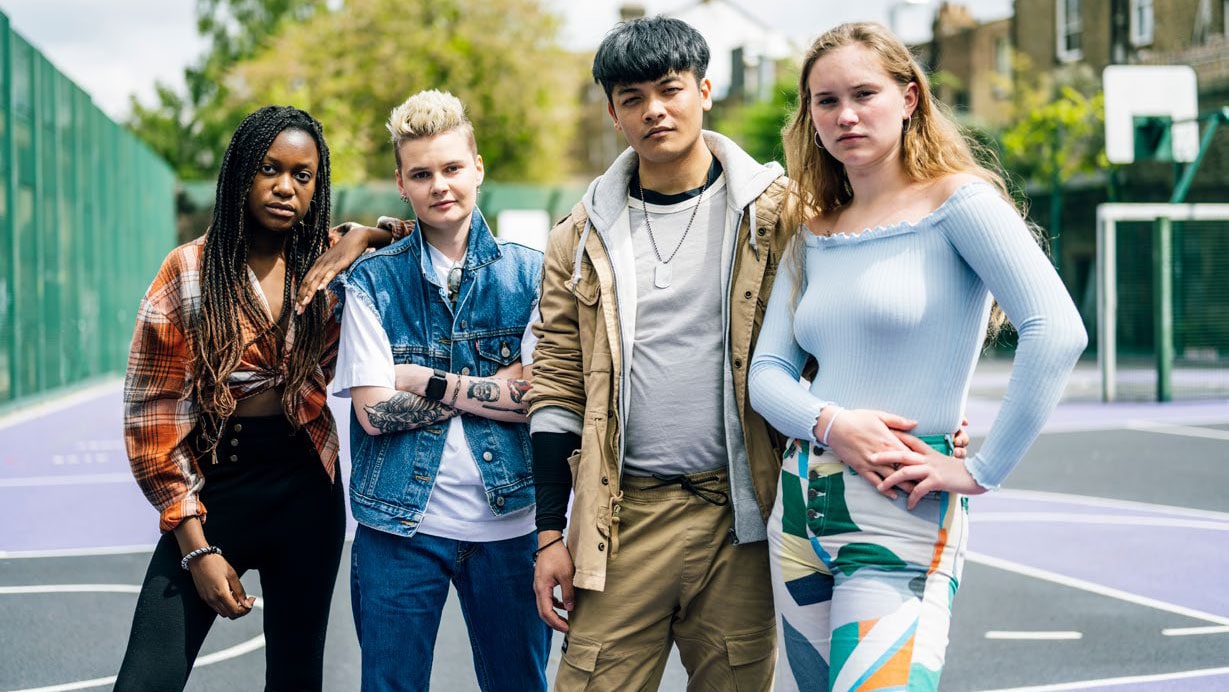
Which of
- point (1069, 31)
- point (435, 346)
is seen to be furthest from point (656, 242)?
point (1069, 31)

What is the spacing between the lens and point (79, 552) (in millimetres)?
7613

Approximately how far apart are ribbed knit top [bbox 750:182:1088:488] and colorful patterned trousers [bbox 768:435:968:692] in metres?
0.11

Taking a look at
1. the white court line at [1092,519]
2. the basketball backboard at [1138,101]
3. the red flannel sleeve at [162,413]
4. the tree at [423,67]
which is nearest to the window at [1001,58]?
the tree at [423,67]

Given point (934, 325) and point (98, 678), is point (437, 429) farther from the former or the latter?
point (98, 678)

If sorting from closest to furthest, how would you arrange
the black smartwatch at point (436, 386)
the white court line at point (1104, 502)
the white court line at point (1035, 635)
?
the black smartwatch at point (436, 386), the white court line at point (1035, 635), the white court line at point (1104, 502)

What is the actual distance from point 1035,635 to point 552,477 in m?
3.45

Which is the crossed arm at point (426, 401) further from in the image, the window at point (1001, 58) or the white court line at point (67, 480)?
the window at point (1001, 58)

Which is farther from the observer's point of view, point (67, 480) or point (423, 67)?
point (423, 67)

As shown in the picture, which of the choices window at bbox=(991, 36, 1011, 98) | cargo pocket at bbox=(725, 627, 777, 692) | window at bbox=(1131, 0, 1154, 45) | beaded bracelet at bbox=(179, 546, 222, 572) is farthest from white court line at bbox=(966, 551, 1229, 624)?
window at bbox=(991, 36, 1011, 98)

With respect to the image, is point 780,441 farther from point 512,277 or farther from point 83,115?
point 83,115

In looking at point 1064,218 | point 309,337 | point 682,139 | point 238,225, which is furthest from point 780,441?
point 1064,218

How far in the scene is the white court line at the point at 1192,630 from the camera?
5.73 metres

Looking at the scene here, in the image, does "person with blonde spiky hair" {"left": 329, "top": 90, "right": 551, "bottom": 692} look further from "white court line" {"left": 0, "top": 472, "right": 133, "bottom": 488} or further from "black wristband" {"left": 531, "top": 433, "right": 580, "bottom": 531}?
"white court line" {"left": 0, "top": 472, "right": 133, "bottom": 488}

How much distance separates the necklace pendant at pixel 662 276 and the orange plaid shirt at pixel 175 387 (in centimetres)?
100
